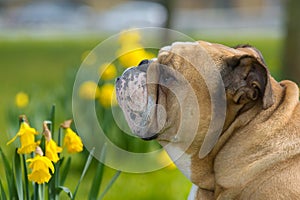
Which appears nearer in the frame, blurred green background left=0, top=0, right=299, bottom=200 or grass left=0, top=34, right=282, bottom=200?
grass left=0, top=34, right=282, bottom=200

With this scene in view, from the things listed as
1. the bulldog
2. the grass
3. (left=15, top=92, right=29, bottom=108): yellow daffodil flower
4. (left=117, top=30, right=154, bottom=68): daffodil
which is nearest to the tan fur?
the bulldog

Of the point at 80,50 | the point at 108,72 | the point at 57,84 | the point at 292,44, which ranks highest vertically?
the point at 108,72

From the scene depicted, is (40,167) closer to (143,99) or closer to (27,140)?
(27,140)

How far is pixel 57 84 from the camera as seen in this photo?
11195 mm

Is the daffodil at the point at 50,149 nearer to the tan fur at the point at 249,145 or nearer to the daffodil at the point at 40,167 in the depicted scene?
the daffodil at the point at 40,167

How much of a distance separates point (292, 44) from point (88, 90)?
173 inches

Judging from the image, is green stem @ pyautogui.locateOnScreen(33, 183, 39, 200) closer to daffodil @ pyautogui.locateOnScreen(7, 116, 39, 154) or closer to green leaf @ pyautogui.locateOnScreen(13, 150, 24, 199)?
green leaf @ pyautogui.locateOnScreen(13, 150, 24, 199)

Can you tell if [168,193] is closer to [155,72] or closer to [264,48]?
[155,72]

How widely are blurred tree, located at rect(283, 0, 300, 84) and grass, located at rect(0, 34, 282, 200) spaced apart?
0.20 meters

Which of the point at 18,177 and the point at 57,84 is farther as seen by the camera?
the point at 57,84

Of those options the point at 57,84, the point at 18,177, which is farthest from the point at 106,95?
the point at 57,84

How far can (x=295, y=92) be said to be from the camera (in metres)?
3.27

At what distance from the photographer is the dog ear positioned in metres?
3.07

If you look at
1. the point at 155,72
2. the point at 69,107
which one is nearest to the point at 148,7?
the point at 69,107
